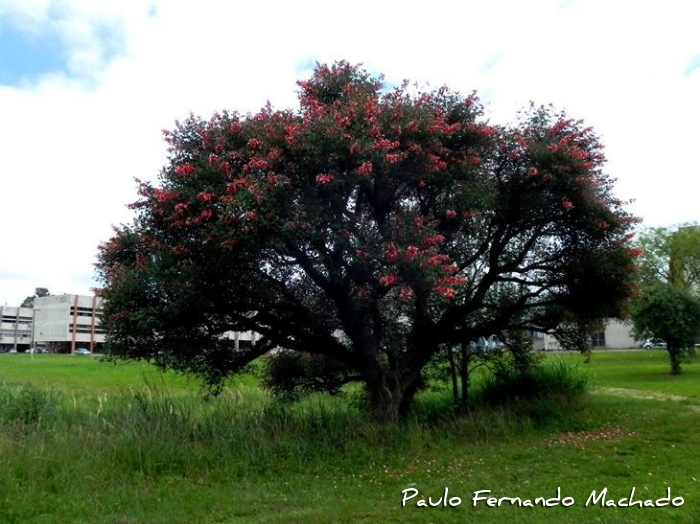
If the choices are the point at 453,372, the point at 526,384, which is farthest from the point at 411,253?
the point at 526,384

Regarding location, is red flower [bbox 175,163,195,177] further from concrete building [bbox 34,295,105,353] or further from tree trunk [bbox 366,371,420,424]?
concrete building [bbox 34,295,105,353]

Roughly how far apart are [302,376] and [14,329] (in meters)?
137

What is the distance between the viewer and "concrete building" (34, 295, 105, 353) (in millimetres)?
109812

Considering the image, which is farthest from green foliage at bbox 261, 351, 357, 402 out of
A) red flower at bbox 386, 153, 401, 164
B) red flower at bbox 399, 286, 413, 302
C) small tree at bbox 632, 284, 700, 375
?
small tree at bbox 632, 284, 700, 375

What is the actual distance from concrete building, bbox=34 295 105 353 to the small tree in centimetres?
10026

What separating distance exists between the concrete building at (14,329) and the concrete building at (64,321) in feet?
55.6

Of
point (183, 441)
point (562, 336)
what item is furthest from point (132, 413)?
point (562, 336)

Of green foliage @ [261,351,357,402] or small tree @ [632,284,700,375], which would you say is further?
small tree @ [632,284,700,375]

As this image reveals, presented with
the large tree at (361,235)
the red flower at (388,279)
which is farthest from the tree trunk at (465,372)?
the red flower at (388,279)

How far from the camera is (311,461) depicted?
883 centimetres

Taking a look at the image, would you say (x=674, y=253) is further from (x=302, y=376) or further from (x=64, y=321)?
(x=64, y=321)

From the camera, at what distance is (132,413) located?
33.4ft

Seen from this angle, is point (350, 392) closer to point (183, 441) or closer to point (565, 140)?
point (183, 441)

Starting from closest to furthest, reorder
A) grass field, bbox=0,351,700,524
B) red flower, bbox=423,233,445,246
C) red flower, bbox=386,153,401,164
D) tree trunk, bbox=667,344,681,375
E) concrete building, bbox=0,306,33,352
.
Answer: grass field, bbox=0,351,700,524, red flower, bbox=386,153,401,164, red flower, bbox=423,233,445,246, tree trunk, bbox=667,344,681,375, concrete building, bbox=0,306,33,352
